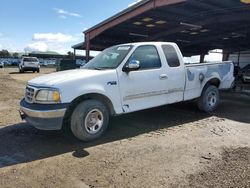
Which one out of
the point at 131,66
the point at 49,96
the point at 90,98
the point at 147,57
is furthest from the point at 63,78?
the point at 147,57

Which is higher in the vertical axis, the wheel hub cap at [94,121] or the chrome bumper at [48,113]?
the chrome bumper at [48,113]

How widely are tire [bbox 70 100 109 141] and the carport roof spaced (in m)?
9.49

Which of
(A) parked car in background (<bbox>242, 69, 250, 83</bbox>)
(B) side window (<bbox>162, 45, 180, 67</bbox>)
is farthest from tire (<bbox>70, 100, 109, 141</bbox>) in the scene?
(A) parked car in background (<bbox>242, 69, 250, 83</bbox>)

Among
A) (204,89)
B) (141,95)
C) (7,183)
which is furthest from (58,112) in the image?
(204,89)

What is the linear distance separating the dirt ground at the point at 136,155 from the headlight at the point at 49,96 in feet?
2.94

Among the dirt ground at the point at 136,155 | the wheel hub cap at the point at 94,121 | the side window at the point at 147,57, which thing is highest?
the side window at the point at 147,57

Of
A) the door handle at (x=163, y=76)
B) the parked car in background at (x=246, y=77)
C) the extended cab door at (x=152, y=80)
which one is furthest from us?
the parked car in background at (x=246, y=77)

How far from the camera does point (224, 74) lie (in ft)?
28.0

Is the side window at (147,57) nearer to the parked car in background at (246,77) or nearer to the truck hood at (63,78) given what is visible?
the truck hood at (63,78)

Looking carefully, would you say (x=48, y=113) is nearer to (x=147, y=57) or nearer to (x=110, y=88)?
(x=110, y=88)

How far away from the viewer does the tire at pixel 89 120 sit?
212 inches

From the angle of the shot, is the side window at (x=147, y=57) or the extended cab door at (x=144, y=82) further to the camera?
the side window at (x=147, y=57)

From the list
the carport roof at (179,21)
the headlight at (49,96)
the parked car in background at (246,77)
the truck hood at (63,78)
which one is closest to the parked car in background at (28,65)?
the carport roof at (179,21)

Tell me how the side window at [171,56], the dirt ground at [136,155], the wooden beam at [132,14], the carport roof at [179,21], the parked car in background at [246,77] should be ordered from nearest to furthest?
1. the dirt ground at [136,155]
2. the side window at [171,56]
3. the wooden beam at [132,14]
4. the carport roof at [179,21]
5. the parked car in background at [246,77]
